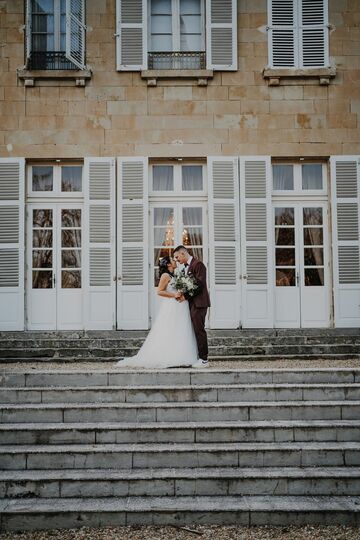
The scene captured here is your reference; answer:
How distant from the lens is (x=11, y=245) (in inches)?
369

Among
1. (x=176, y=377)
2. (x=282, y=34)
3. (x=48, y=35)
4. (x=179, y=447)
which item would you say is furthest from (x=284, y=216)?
(x=179, y=447)

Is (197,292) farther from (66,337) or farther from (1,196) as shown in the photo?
(1,196)

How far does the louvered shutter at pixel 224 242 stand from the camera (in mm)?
9414

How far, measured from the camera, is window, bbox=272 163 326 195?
9883 millimetres

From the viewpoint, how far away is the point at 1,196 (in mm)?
9422

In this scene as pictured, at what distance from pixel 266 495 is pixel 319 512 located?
503 mm

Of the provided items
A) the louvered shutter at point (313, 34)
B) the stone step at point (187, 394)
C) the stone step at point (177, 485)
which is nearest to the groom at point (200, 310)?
the stone step at point (187, 394)

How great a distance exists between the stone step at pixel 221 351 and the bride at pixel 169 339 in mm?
902

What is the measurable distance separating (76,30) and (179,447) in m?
7.13

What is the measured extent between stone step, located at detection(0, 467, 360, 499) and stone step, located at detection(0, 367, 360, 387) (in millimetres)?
1528

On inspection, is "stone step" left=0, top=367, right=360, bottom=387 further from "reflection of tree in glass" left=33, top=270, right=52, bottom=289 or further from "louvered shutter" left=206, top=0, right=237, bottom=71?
"louvered shutter" left=206, top=0, right=237, bottom=71

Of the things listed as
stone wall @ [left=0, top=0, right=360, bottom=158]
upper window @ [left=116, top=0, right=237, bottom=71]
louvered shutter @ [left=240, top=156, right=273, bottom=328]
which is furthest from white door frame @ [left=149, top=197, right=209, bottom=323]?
upper window @ [left=116, top=0, right=237, bottom=71]

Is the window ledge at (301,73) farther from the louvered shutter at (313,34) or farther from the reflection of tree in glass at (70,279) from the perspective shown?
the reflection of tree in glass at (70,279)

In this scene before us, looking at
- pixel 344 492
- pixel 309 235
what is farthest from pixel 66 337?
pixel 344 492
